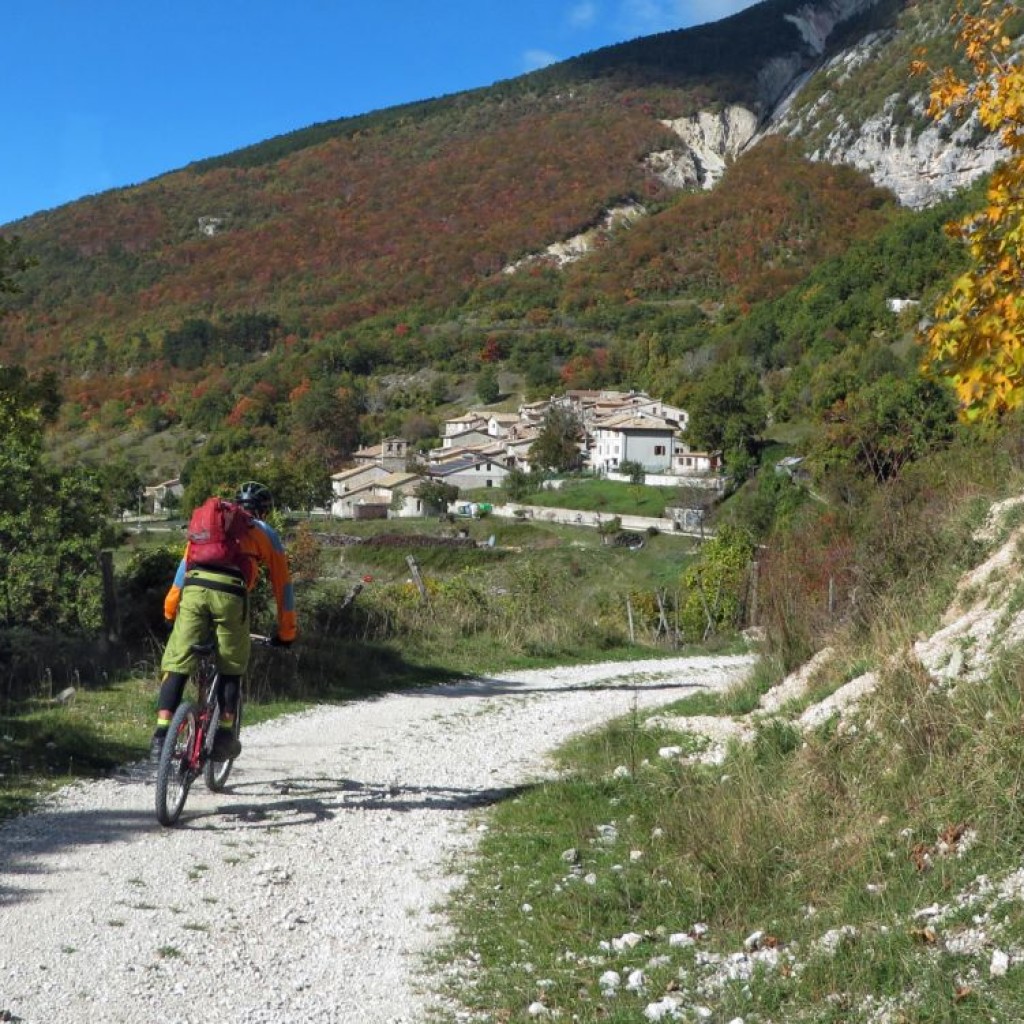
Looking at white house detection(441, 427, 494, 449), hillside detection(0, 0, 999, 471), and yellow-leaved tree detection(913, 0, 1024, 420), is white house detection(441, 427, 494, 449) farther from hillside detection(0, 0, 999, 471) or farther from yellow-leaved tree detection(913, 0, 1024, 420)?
yellow-leaved tree detection(913, 0, 1024, 420)

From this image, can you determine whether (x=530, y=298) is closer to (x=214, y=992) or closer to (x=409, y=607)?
(x=409, y=607)

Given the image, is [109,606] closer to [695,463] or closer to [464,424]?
[695,463]

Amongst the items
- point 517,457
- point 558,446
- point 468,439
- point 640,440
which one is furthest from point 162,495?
point 640,440

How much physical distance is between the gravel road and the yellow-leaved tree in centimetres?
347

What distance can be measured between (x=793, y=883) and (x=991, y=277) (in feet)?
9.50

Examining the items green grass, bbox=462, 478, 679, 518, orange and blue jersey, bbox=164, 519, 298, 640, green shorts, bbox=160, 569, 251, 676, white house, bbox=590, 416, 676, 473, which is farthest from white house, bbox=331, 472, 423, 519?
green shorts, bbox=160, 569, 251, 676

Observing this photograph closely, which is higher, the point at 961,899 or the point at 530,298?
the point at 530,298

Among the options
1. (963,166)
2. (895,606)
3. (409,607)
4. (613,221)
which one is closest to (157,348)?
(613,221)

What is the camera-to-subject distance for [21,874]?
5152 mm

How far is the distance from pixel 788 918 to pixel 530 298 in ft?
523

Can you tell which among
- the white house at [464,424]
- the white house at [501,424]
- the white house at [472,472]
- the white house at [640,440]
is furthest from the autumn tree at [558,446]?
the white house at [464,424]

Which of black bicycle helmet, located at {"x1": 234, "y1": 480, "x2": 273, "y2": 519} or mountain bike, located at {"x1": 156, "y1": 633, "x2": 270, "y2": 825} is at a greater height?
black bicycle helmet, located at {"x1": 234, "y1": 480, "x2": 273, "y2": 519}

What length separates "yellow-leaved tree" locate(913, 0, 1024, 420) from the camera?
16.3 ft

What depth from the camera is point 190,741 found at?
6383 millimetres
